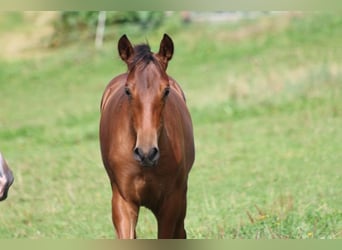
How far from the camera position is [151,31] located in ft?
71.5

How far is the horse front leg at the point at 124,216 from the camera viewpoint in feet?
16.4

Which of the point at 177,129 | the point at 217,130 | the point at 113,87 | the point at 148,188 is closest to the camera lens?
the point at 148,188

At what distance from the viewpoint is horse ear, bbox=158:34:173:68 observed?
484cm

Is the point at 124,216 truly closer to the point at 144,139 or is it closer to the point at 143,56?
the point at 144,139

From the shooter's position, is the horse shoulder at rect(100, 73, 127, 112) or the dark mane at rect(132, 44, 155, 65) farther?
the horse shoulder at rect(100, 73, 127, 112)

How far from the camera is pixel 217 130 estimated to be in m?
13.8

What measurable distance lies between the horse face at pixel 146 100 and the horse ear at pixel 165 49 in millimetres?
137

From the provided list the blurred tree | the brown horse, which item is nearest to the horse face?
the brown horse

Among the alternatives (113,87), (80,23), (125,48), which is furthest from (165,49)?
(80,23)

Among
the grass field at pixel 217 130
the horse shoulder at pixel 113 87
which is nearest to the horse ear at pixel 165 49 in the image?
the horse shoulder at pixel 113 87

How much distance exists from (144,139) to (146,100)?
9.7 inches

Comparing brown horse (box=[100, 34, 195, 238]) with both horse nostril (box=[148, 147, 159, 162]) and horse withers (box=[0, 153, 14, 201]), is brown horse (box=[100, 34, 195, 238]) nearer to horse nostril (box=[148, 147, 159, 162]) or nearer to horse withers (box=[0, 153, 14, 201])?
horse nostril (box=[148, 147, 159, 162])

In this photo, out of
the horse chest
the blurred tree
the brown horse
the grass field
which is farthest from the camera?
the blurred tree

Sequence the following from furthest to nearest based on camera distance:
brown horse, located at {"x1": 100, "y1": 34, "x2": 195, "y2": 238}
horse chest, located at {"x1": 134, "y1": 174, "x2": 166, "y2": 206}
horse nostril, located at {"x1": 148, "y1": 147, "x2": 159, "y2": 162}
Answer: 1. horse chest, located at {"x1": 134, "y1": 174, "x2": 166, "y2": 206}
2. brown horse, located at {"x1": 100, "y1": 34, "x2": 195, "y2": 238}
3. horse nostril, located at {"x1": 148, "y1": 147, "x2": 159, "y2": 162}
